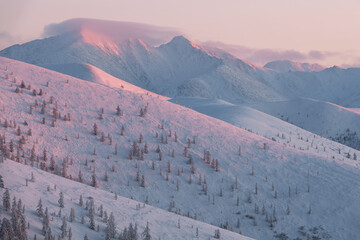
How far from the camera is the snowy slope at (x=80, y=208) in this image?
15141 mm

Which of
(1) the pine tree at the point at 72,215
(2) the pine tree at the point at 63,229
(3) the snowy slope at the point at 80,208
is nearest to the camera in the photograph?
(2) the pine tree at the point at 63,229

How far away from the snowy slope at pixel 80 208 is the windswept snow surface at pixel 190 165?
549 mm

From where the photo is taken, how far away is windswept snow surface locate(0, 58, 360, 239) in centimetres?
2600

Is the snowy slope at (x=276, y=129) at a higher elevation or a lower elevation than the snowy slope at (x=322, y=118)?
higher

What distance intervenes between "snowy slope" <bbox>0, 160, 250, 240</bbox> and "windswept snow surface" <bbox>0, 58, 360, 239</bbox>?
0.55 m

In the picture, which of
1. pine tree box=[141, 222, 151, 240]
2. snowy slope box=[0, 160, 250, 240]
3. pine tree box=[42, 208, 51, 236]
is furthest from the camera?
pine tree box=[141, 222, 151, 240]


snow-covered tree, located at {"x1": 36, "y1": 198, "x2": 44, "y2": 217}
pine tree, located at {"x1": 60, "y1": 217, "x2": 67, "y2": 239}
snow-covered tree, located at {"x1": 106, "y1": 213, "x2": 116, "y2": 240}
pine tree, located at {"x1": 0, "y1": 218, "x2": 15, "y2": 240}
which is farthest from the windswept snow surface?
pine tree, located at {"x1": 0, "y1": 218, "x2": 15, "y2": 240}

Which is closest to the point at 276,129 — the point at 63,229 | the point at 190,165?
the point at 190,165

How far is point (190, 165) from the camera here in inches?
1201

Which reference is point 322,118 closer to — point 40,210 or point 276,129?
point 276,129

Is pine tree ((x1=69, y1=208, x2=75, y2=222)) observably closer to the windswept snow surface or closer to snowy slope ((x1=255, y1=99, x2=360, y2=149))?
the windswept snow surface

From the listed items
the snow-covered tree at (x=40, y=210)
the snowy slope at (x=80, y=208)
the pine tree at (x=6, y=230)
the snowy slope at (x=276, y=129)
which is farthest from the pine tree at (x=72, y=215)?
the snowy slope at (x=276, y=129)

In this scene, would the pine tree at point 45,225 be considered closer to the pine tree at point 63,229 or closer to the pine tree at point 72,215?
the pine tree at point 63,229

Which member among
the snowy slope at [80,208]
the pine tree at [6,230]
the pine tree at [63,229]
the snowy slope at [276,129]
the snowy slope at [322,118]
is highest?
the pine tree at [6,230]
